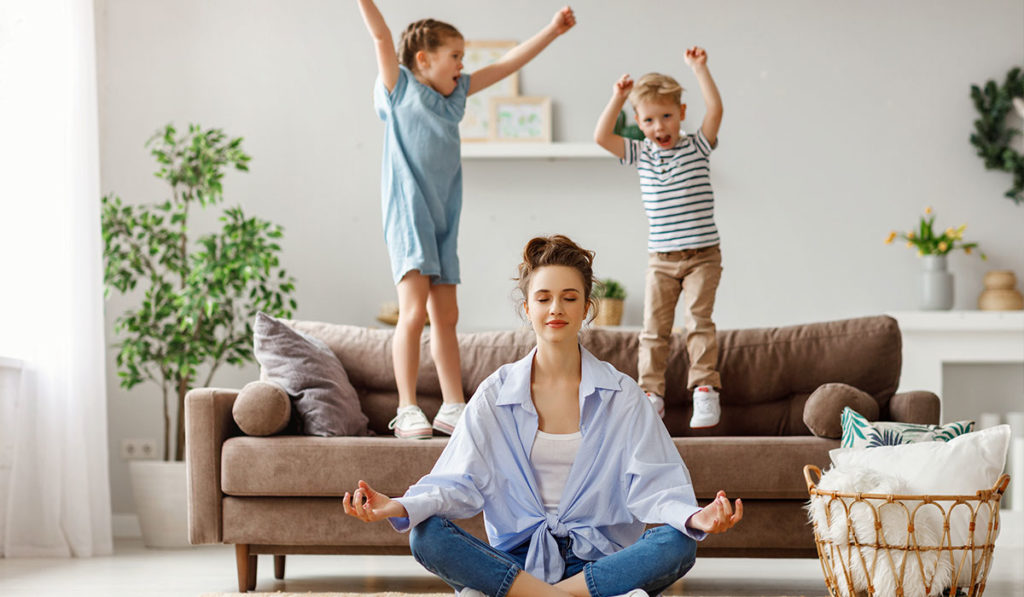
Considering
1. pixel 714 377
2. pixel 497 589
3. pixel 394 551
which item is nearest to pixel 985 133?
pixel 714 377

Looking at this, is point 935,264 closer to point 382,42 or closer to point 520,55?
point 520,55

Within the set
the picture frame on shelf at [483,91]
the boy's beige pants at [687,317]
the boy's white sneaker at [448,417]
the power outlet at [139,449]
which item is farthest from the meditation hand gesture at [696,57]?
the power outlet at [139,449]

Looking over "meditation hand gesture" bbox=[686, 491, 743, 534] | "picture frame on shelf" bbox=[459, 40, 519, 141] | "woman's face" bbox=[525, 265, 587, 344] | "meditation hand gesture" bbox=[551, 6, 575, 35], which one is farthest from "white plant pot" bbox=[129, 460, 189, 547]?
"meditation hand gesture" bbox=[686, 491, 743, 534]

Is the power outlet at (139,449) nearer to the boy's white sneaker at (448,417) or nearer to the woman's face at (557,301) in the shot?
the boy's white sneaker at (448,417)

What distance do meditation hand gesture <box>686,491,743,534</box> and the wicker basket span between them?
618 mm

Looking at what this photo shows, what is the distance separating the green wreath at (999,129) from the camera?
4.43m

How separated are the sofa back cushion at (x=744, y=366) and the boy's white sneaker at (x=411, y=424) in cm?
29

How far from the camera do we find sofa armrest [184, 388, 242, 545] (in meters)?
2.79

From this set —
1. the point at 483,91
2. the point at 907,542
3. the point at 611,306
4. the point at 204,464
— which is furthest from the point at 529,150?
the point at 907,542

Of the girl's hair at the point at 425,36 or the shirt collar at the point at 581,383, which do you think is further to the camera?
the girl's hair at the point at 425,36

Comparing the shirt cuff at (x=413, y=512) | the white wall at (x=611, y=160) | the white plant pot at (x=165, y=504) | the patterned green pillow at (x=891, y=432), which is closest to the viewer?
the shirt cuff at (x=413, y=512)

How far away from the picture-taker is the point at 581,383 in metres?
1.94

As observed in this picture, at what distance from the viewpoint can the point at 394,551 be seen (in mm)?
2748

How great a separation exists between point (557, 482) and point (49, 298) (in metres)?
2.50
